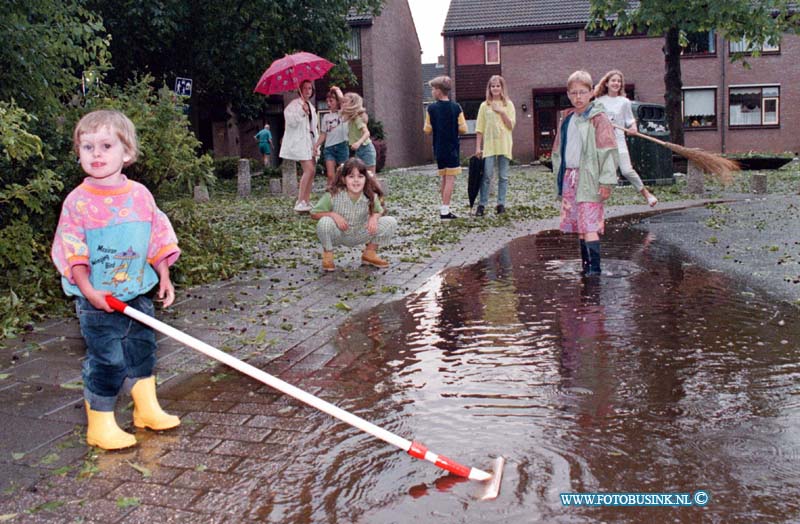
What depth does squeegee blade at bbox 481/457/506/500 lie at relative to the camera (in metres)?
3.06

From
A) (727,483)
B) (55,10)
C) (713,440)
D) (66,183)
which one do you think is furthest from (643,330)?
(55,10)

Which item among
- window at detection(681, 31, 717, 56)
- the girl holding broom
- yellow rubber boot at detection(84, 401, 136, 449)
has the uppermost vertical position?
window at detection(681, 31, 717, 56)

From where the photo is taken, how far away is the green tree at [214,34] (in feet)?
63.5

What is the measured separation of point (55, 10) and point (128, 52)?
14020mm

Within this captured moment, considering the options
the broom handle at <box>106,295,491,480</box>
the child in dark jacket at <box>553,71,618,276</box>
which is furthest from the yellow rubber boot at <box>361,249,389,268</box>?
the broom handle at <box>106,295,491,480</box>

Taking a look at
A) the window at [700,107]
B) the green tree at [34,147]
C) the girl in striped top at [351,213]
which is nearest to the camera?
the green tree at [34,147]

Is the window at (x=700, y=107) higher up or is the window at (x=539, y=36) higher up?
the window at (x=539, y=36)

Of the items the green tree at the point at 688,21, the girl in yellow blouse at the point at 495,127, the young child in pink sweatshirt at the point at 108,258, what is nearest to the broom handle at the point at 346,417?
the young child in pink sweatshirt at the point at 108,258

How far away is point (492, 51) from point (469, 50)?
3.71 ft

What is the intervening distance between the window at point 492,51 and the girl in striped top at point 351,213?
34.3m

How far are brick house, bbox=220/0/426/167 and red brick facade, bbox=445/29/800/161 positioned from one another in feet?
19.4

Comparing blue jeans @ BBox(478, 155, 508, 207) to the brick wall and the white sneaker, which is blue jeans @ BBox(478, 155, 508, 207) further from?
the brick wall

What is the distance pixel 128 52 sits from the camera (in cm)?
2052

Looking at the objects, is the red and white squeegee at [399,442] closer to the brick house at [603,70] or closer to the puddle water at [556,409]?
the puddle water at [556,409]
